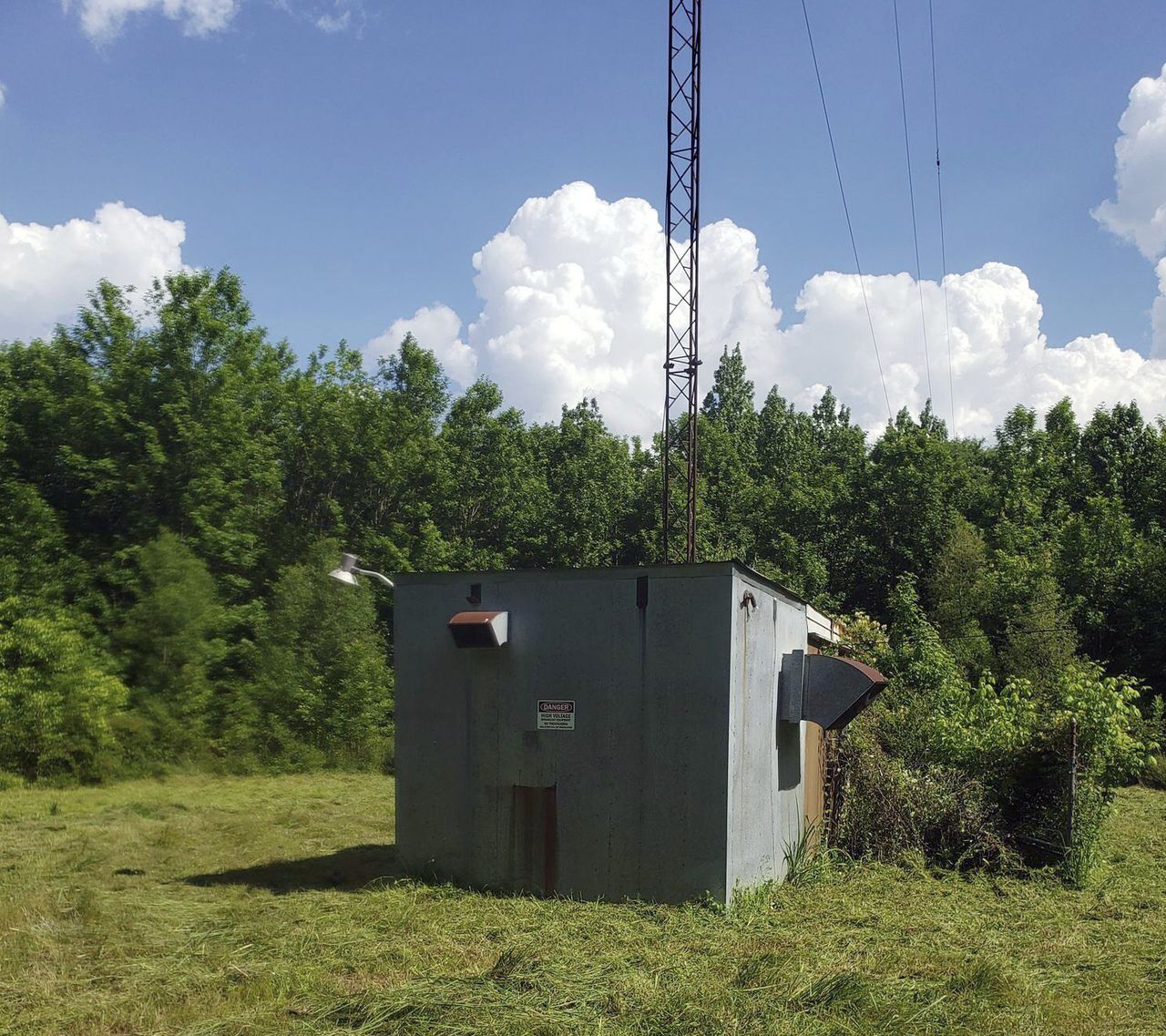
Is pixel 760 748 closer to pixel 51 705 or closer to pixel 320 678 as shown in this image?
pixel 51 705

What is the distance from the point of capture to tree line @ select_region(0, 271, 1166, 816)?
19453 millimetres

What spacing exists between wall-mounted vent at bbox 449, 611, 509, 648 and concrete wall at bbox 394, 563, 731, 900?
150mm

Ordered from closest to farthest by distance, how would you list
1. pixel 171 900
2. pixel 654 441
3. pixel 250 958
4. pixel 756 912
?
pixel 250 958 → pixel 756 912 → pixel 171 900 → pixel 654 441

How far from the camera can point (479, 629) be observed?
Answer: 775cm

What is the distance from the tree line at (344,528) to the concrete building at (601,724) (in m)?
4.68

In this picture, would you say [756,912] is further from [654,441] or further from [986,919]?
[654,441]

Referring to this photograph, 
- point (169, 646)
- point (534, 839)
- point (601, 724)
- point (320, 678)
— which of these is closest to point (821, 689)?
point (601, 724)

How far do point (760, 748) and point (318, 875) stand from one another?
404 centimetres

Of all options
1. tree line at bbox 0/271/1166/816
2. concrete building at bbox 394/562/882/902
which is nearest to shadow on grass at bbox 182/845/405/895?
concrete building at bbox 394/562/882/902

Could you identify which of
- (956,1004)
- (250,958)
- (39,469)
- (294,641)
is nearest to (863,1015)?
(956,1004)

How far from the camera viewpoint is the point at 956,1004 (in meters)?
5.04

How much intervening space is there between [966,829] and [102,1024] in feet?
24.4

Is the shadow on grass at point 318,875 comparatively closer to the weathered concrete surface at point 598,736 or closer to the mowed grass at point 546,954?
the mowed grass at point 546,954

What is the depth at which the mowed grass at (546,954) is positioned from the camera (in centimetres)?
485
